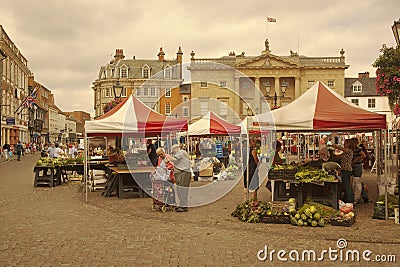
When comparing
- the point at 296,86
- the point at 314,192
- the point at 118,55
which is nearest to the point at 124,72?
the point at 118,55

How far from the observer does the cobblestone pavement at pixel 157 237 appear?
7.48 m

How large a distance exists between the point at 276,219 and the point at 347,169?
9.81 feet

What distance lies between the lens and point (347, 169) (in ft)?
40.6

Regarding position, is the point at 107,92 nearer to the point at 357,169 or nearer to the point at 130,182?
the point at 130,182

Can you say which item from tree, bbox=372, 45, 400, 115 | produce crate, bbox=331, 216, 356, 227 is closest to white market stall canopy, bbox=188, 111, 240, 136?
tree, bbox=372, 45, 400, 115

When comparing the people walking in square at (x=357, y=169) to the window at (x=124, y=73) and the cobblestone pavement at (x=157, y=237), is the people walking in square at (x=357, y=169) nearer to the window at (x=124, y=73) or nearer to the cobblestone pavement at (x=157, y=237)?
the cobblestone pavement at (x=157, y=237)

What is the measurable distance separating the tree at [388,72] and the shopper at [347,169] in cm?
352

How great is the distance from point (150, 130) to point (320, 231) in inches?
266

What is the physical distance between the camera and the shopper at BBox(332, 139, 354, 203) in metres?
12.3

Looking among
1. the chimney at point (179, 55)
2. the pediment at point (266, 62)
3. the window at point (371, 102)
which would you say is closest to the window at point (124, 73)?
the chimney at point (179, 55)

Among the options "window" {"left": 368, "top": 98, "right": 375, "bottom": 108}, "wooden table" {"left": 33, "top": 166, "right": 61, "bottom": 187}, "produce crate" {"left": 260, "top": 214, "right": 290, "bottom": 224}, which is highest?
"window" {"left": 368, "top": 98, "right": 375, "bottom": 108}

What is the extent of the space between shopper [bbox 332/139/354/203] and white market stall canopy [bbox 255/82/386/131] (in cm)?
89

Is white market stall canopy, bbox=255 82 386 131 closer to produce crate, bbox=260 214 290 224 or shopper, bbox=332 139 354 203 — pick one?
shopper, bbox=332 139 354 203

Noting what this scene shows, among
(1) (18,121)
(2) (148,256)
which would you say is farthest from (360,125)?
(1) (18,121)
